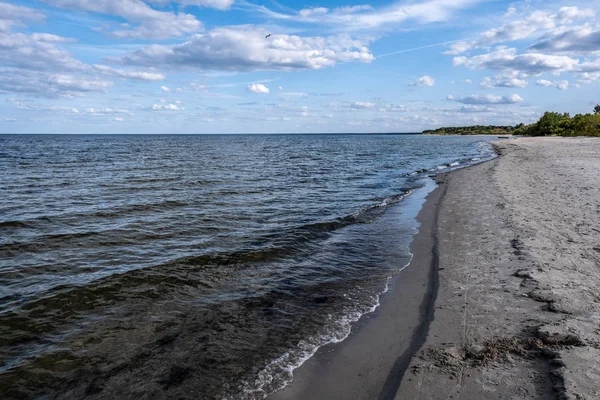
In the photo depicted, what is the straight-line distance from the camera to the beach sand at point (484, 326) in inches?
193

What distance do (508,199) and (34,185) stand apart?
26.0m

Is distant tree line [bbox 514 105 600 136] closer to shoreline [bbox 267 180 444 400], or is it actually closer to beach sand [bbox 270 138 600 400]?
beach sand [bbox 270 138 600 400]

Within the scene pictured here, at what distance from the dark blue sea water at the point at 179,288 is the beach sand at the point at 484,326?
0.62m

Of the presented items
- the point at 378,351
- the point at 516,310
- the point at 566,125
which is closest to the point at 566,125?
the point at 566,125

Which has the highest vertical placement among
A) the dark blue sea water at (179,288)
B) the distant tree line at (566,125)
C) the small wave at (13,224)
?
the distant tree line at (566,125)

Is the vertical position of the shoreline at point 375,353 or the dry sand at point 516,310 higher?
the dry sand at point 516,310

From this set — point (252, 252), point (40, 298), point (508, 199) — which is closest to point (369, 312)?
point (252, 252)

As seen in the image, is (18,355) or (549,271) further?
(549,271)

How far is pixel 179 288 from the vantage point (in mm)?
8852

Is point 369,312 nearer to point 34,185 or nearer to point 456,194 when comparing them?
point 456,194

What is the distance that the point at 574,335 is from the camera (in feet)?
18.3

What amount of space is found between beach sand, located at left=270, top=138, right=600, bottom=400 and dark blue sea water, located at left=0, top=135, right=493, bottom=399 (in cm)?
62

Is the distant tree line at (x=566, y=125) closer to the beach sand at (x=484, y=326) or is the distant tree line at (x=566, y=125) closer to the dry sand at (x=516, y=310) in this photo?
the dry sand at (x=516, y=310)

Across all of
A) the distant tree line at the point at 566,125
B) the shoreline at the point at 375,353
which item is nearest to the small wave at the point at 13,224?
the shoreline at the point at 375,353
